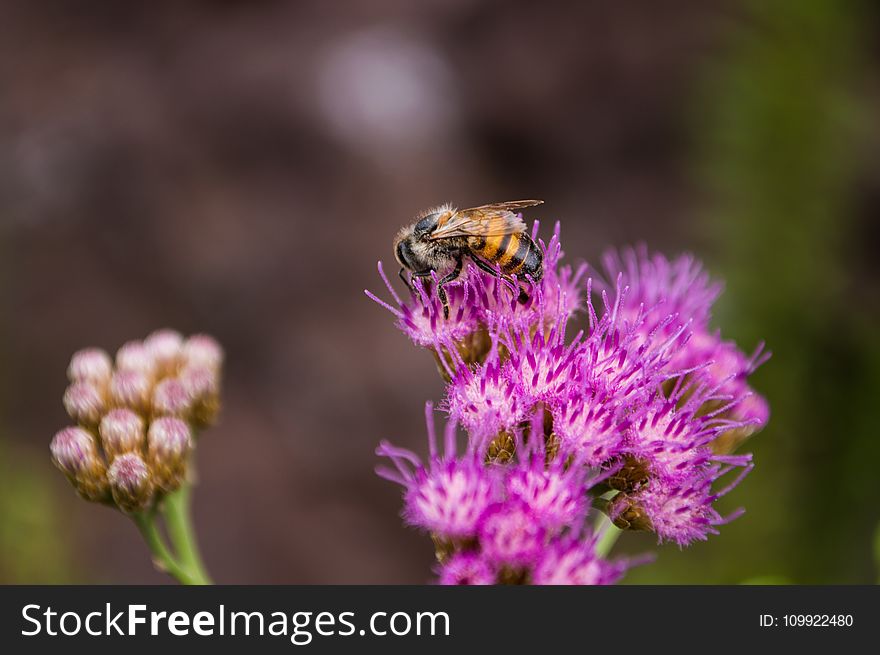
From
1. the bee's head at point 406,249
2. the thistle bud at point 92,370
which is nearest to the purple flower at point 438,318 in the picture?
the bee's head at point 406,249

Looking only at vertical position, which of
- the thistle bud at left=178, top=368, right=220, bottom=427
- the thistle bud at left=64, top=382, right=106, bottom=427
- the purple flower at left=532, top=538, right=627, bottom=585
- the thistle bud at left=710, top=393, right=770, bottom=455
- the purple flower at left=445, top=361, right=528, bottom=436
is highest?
the thistle bud at left=178, top=368, right=220, bottom=427

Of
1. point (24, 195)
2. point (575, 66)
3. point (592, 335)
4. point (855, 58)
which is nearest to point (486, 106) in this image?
point (575, 66)

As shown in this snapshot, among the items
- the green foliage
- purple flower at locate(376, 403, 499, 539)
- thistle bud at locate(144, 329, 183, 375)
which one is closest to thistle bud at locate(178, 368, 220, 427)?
thistle bud at locate(144, 329, 183, 375)

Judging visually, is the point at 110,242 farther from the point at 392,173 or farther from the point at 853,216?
the point at 853,216

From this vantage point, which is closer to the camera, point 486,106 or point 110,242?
point 110,242

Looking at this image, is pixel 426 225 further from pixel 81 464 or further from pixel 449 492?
pixel 81 464

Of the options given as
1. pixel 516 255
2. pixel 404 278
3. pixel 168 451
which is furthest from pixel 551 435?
pixel 168 451

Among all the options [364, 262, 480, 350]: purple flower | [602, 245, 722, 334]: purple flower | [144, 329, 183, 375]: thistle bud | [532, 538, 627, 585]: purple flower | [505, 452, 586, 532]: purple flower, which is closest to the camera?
[532, 538, 627, 585]: purple flower

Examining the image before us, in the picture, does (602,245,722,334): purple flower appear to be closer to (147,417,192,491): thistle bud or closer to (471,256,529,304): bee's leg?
(471,256,529,304): bee's leg
